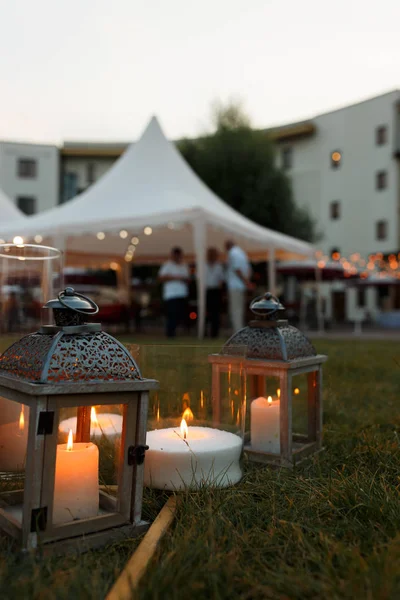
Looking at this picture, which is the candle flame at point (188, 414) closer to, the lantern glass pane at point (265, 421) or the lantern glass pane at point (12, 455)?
the lantern glass pane at point (265, 421)

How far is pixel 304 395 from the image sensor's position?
2.02 meters

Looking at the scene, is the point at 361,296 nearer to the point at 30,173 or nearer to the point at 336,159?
the point at 336,159

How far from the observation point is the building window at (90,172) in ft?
113

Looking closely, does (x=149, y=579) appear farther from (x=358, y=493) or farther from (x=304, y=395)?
(x=304, y=395)

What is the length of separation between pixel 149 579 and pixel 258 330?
102 centimetres

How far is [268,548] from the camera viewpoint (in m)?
1.12

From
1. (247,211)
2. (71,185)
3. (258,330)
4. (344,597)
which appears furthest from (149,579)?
(71,185)

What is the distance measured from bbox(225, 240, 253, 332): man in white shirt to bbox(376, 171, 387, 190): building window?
65.4 ft

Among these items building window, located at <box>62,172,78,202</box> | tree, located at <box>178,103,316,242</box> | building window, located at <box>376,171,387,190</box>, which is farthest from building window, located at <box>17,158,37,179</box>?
building window, located at <box>376,171,387,190</box>

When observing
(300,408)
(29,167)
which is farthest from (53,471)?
(29,167)

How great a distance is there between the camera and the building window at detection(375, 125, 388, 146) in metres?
25.8

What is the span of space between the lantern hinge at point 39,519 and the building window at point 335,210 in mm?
28052

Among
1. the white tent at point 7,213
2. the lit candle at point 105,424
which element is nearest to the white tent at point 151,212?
the white tent at point 7,213

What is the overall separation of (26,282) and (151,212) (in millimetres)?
5537
